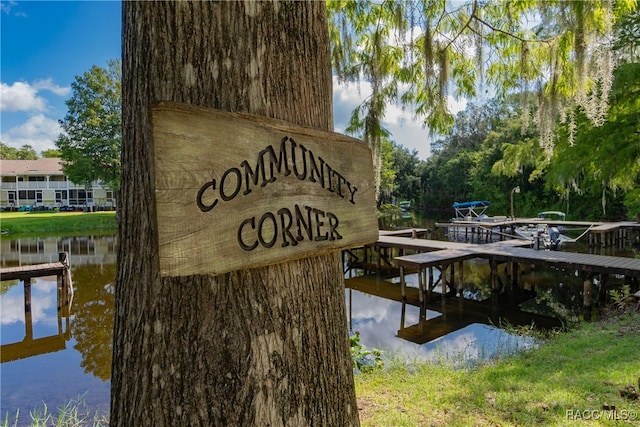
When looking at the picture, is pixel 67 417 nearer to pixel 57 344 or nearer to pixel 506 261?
pixel 57 344

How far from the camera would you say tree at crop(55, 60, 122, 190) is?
2547 cm

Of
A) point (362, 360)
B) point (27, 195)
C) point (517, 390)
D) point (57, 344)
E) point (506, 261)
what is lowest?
point (57, 344)

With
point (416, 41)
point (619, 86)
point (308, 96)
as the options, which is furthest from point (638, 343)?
point (619, 86)

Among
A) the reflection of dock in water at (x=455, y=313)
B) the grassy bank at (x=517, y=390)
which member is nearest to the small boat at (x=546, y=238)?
the reflection of dock in water at (x=455, y=313)

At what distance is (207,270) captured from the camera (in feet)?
3.12

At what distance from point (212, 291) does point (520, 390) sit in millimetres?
3186

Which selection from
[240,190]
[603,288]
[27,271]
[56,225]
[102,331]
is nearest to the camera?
[240,190]

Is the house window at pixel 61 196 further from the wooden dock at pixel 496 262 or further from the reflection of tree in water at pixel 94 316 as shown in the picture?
the wooden dock at pixel 496 262

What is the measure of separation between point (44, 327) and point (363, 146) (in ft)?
28.7

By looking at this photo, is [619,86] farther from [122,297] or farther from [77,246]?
[77,246]

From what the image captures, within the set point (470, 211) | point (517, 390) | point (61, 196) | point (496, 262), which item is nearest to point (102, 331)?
point (517, 390)

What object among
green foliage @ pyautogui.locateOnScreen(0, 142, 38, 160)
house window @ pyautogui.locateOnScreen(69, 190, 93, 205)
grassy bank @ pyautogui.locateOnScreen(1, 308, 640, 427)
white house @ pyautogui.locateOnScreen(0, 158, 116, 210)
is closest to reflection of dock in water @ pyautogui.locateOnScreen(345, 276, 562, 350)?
grassy bank @ pyautogui.locateOnScreen(1, 308, 640, 427)

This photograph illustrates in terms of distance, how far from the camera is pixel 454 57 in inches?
173

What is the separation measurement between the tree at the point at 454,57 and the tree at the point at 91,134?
982 inches
